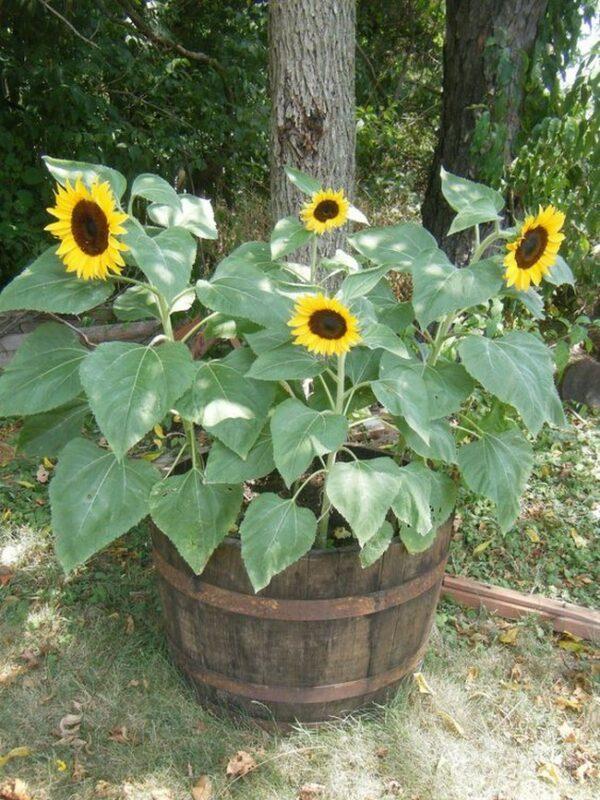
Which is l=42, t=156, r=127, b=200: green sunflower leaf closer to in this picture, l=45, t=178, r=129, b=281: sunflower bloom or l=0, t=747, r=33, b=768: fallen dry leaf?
l=45, t=178, r=129, b=281: sunflower bloom

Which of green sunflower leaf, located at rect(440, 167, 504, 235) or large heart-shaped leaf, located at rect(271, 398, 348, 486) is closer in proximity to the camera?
large heart-shaped leaf, located at rect(271, 398, 348, 486)

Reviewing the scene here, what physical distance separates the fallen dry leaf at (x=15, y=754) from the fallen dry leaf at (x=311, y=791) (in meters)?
0.82

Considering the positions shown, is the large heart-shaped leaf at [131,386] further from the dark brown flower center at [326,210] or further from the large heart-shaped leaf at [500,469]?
the large heart-shaped leaf at [500,469]

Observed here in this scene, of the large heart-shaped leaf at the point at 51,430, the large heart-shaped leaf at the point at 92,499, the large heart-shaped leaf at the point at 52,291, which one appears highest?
the large heart-shaped leaf at the point at 52,291

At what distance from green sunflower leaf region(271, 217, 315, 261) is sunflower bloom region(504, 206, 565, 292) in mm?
625

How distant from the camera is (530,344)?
2.07 m

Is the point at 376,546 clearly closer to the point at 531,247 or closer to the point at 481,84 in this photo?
the point at 531,247

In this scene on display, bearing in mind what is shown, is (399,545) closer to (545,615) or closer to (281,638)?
(281,638)

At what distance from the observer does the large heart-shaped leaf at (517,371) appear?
75.1 inches

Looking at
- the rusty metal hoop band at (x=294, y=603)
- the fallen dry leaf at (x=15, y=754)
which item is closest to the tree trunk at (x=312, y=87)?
the rusty metal hoop band at (x=294, y=603)

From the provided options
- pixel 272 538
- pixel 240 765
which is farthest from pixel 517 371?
pixel 240 765

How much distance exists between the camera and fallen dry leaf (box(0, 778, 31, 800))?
2055 mm

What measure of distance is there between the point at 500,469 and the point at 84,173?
1398 millimetres

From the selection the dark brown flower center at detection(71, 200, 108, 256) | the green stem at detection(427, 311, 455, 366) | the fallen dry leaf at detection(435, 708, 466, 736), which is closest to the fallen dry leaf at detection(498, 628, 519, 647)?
the fallen dry leaf at detection(435, 708, 466, 736)
